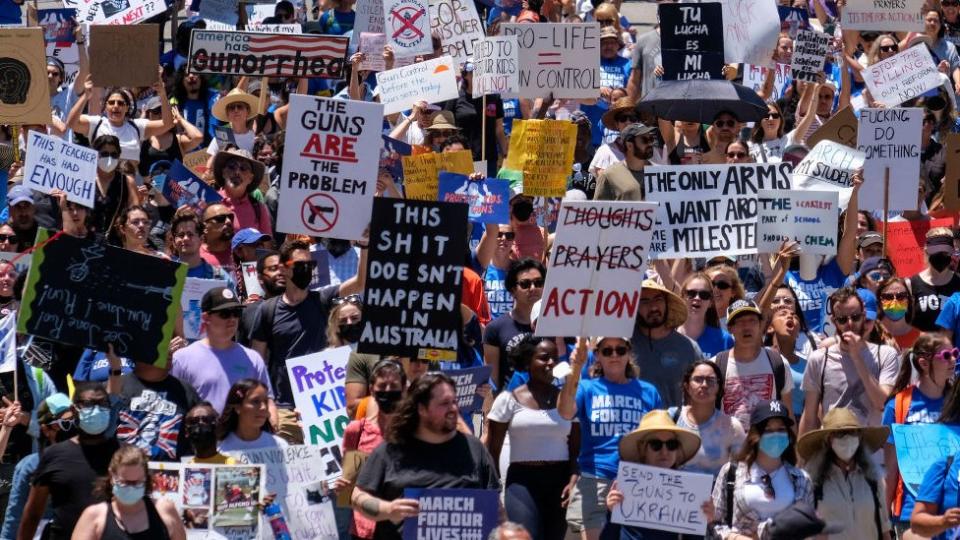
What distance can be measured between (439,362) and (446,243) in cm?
113

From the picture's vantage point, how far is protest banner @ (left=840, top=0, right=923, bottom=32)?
20359 millimetres

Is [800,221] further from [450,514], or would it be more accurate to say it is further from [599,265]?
[450,514]

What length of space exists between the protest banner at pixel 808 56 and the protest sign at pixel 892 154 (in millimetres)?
2065

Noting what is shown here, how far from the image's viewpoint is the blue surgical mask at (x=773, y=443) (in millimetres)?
11281

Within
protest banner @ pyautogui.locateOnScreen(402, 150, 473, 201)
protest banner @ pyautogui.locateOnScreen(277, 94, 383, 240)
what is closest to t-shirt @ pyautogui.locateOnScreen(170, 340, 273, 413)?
protest banner @ pyautogui.locateOnScreen(277, 94, 383, 240)

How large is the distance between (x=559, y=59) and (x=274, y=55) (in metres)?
2.26

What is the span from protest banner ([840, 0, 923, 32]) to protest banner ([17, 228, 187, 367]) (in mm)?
9747

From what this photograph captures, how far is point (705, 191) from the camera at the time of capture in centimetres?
1455

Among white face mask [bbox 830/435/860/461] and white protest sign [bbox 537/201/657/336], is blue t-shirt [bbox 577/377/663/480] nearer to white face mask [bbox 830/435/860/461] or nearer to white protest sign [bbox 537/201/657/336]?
white protest sign [bbox 537/201/657/336]

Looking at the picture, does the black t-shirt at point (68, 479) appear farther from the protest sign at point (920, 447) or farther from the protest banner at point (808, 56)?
the protest banner at point (808, 56)

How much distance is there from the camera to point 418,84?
1795cm

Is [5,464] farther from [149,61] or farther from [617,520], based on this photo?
[149,61]

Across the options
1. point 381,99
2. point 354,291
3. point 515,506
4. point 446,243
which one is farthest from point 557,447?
point 381,99

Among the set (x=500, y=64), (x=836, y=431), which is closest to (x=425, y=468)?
(x=836, y=431)
